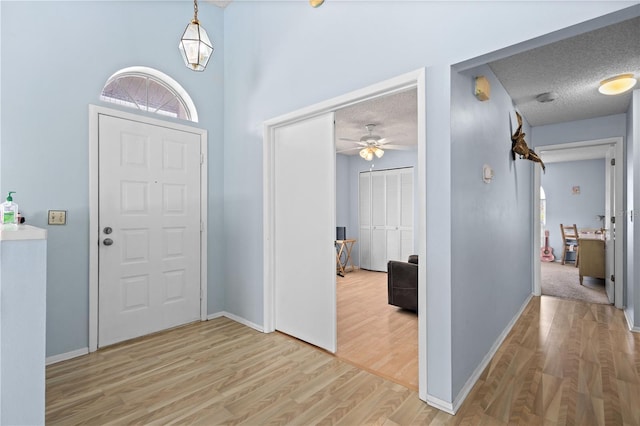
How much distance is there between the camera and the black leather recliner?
378 centimetres

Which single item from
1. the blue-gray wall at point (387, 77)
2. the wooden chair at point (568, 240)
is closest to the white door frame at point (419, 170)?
the blue-gray wall at point (387, 77)

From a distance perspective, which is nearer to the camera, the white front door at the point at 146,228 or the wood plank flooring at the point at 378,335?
the wood plank flooring at the point at 378,335

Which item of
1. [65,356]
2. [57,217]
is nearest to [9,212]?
[57,217]

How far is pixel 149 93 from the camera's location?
3240mm

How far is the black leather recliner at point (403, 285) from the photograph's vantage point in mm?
3779

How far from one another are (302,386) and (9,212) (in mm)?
2313

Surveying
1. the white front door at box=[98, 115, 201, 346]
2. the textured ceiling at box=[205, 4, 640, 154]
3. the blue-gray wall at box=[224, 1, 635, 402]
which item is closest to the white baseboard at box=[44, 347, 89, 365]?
the white front door at box=[98, 115, 201, 346]

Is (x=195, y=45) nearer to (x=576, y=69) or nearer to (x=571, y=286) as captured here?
(x=576, y=69)

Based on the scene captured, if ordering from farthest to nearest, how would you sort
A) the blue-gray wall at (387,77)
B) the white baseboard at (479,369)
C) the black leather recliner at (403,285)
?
1. the black leather recliner at (403,285)
2. the white baseboard at (479,369)
3. the blue-gray wall at (387,77)

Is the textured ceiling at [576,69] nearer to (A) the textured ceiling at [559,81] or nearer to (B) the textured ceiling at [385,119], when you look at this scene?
(A) the textured ceiling at [559,81]

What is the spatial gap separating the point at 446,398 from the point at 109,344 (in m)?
2.85

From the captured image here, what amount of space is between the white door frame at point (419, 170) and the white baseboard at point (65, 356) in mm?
1558

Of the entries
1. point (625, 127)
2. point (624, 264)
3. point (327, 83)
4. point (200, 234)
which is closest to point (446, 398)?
point (327, 83)

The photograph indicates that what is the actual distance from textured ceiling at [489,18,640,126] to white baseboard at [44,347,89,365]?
429 centimetres
